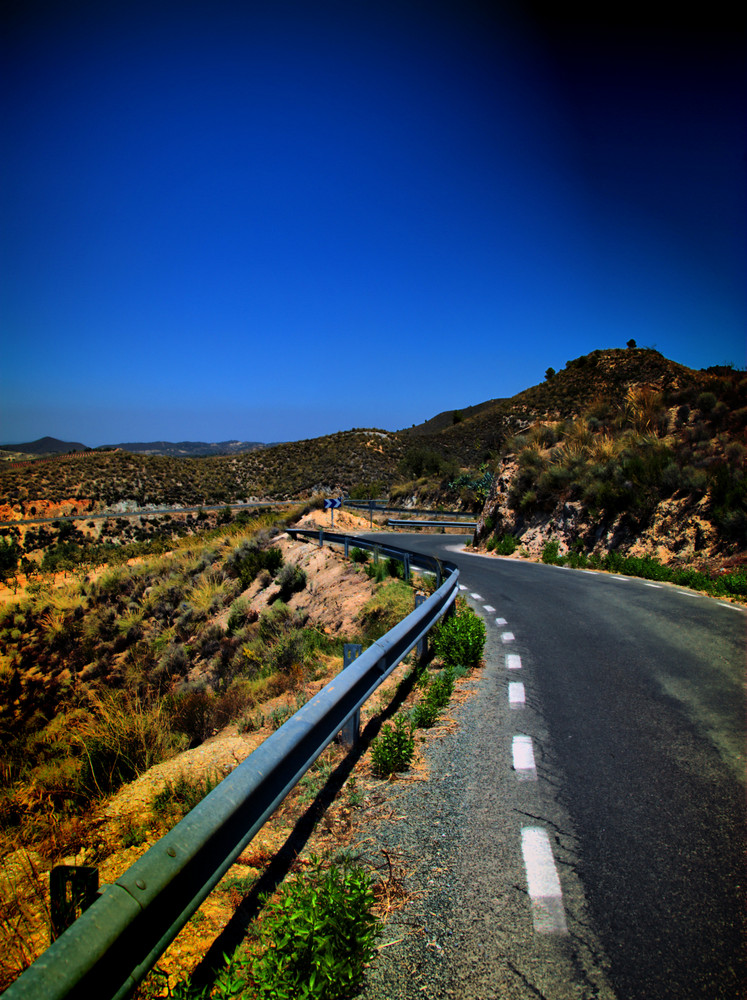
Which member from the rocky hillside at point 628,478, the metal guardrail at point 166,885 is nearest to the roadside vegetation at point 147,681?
the metal guardrail at point 166,885

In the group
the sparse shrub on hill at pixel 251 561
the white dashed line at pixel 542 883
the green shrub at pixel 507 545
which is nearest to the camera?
the white dashed line at pixel 542 883

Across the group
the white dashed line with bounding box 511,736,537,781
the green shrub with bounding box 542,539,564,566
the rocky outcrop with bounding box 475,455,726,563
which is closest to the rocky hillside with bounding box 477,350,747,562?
the rocky outcrop with bounding box 475,455,726,563

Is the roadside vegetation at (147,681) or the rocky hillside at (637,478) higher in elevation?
the rocky hillside at (637,478)

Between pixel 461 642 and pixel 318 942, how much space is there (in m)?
4.38

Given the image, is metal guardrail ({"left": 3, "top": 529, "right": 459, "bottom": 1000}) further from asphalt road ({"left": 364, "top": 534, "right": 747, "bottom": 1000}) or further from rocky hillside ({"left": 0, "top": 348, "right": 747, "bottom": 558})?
rocky hillside ({"left": 0, "top": 348, "right": 747, "bottom": 558})

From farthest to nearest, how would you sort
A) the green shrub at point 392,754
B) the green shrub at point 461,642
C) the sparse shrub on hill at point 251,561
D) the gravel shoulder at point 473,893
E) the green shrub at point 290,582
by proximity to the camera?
the sparse shrub on hill at point 251,561 → the green shrub at point 290,582 → the green shrub at point 461,642 → the green shrub at point 392,754 → the gravel shoulder at point 473,893

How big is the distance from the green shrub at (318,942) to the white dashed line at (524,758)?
5.45 feet

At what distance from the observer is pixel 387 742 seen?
389 centimetres

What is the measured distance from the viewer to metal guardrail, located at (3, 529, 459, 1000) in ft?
4.70

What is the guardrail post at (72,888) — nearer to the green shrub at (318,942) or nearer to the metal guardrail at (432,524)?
the green shrub at (318,942)

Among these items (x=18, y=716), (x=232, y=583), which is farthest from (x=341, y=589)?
(x=18, y=716)

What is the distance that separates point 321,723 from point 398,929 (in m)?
1.12

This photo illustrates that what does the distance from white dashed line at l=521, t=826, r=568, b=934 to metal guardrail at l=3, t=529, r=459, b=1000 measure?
1.22m

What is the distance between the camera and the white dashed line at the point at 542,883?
2291mm
